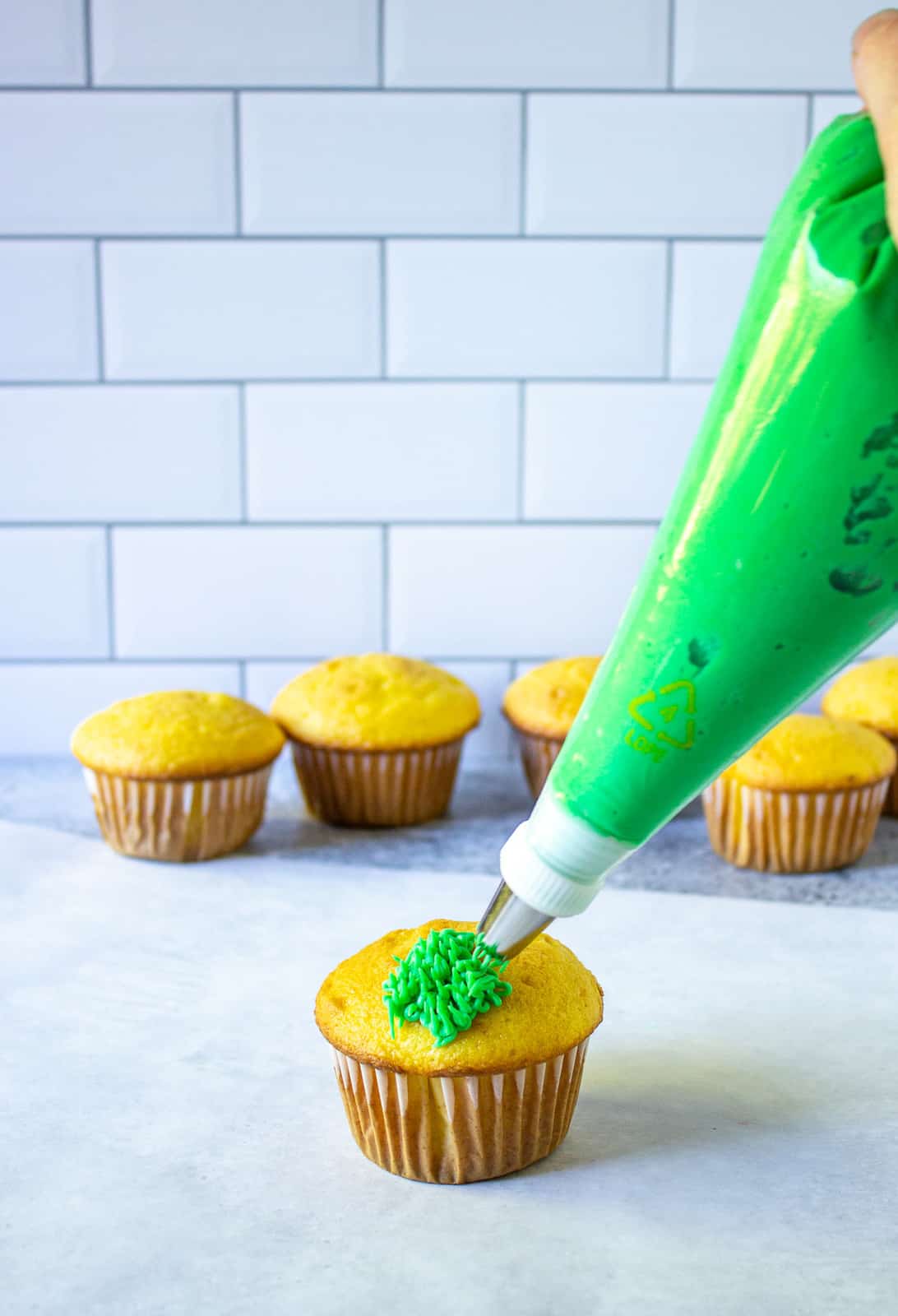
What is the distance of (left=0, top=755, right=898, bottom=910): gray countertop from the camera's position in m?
1.29

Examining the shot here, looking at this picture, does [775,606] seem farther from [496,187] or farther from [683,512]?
[496,187]

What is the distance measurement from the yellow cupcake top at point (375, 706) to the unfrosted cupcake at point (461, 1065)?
22.5 inches

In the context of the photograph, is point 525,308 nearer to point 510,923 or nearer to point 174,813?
point 174,813

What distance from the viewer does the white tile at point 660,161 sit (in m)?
1.52

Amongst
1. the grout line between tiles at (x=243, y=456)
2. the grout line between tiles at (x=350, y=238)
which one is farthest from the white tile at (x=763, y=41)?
the grout line between tiles at (x=243, y=456)

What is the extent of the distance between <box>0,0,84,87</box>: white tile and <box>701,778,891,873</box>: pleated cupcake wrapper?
44.0 inches

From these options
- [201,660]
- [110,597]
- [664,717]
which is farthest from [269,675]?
[664,717]

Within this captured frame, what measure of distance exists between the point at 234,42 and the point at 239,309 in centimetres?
30

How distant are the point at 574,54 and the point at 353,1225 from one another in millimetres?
1304

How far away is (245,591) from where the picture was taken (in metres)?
1.63

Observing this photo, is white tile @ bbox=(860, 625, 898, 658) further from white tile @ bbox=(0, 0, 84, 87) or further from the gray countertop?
white tile @ bbox=(0, 0, 84, 87)

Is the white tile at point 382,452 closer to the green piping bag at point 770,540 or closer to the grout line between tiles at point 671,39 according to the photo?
the grout line between tiles at point 671,39

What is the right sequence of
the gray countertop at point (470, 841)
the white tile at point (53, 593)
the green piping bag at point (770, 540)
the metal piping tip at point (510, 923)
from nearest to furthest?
the green piping bag at point (770, 540)
the metal piping tip at point (510, 923)
the gray countertop at point (470, 841)
the white tile at point (53, 593)

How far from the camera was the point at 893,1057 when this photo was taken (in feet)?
3.11
